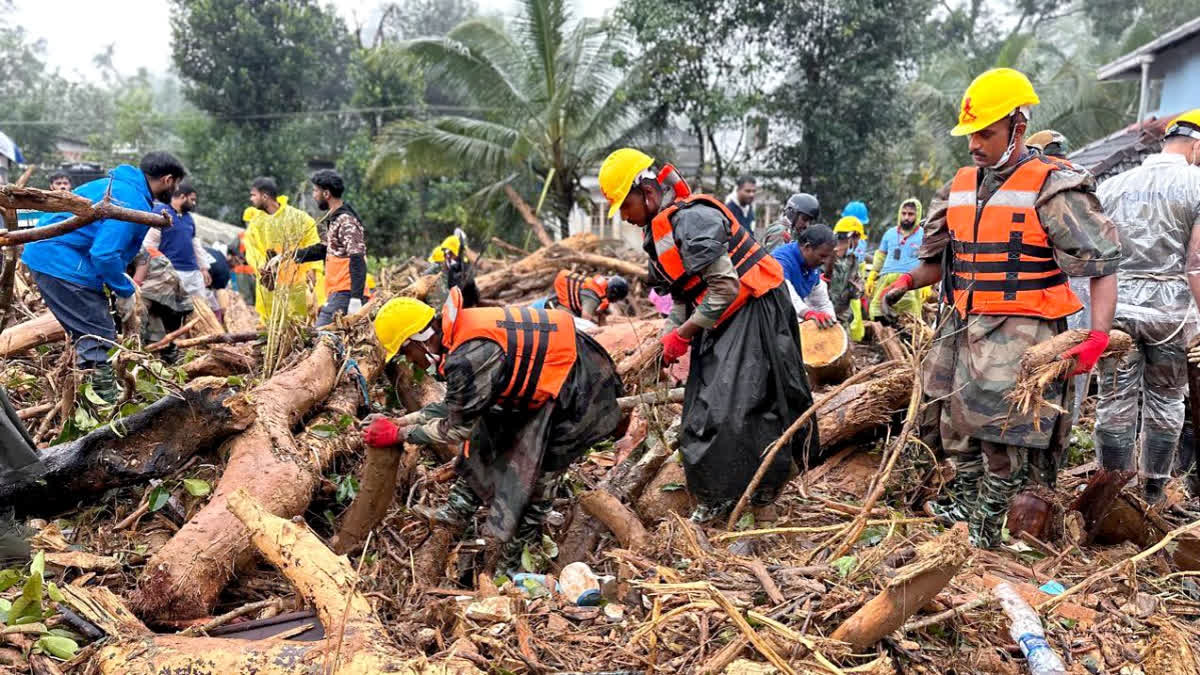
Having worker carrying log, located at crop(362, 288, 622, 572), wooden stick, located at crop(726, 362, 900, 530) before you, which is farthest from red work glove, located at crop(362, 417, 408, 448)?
wooden stick, located at crop(726, 362, 900, 530)

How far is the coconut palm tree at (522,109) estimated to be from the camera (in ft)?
41.7

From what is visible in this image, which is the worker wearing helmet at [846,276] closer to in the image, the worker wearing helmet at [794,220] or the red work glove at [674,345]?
the worker wearing helmet at [794,220]

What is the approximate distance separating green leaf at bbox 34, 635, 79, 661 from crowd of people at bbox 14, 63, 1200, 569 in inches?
46.7

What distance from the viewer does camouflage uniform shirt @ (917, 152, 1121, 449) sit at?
294 cm

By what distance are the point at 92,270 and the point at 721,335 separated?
10.9ft

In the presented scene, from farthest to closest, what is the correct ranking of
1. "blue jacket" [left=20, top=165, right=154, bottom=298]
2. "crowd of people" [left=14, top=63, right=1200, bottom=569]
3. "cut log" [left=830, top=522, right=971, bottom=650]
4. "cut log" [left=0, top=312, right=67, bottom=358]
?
1. "cut log" [left=0, top=312, right=67, bottom=358]
2. "blue jacket" [left=20, top=165, right=154, bottom=298]
3. "crowd of people" [left=14, top=63, right=1200, bottom=569]
4. "cut log" [left=830, top=522, right=971, bottom=650]

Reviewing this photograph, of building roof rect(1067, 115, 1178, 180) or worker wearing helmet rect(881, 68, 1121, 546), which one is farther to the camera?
building roof rect(1067, 115, 1178, 180)

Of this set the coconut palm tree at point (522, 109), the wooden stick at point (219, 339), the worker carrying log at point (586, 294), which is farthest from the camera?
the coconut palm tree at point (522, 109)

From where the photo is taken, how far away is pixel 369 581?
3113 mm

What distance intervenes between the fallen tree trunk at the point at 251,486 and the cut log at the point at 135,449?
14 centimetres

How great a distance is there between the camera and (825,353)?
5.37m

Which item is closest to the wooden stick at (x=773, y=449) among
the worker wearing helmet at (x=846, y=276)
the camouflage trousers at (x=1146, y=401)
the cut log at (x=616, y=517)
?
the cut log at (x=616, y=517)

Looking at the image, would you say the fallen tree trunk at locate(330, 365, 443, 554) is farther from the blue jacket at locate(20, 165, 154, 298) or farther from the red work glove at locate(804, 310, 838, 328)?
the red work glove at locate(804, 310, 838, 328)

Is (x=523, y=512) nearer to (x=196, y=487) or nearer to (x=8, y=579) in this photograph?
(x=196, y=487)
